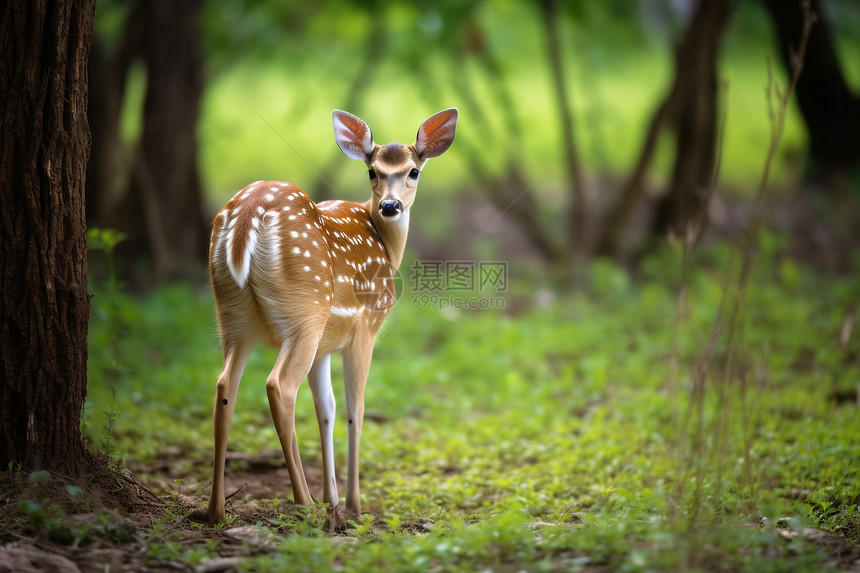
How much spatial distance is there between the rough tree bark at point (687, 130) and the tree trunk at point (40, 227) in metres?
8.91

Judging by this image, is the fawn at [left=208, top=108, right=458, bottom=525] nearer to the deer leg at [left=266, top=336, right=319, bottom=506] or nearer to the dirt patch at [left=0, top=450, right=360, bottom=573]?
the deer leg at [left=266, top=336, right=319, bottom=506]

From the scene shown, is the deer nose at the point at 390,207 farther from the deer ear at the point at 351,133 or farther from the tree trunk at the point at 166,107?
the tree trunk at the point at 166,107

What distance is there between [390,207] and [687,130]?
8.62 m

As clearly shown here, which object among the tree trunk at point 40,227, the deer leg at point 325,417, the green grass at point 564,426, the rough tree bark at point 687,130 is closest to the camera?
the green grass at point 564,426

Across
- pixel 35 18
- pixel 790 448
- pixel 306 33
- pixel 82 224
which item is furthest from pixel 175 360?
pixel 306 33

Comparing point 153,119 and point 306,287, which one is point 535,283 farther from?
point 306,287

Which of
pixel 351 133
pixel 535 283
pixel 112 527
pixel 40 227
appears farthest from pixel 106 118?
pixel 112 527

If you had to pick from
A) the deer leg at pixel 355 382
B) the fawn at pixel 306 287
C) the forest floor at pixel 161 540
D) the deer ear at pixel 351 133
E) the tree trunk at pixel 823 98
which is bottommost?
the forest floor at pixel 161 540

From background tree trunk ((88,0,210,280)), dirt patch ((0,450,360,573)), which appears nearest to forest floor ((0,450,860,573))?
dirt patch ((0,450,360,573))

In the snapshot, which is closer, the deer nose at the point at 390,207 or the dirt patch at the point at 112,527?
the dirt patch at the point at 112,527

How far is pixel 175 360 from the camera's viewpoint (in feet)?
25.1

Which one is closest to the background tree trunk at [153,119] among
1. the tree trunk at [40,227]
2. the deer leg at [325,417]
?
the deer leg at [325,417]

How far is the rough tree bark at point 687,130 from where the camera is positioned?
36.4ft

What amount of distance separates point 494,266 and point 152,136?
5.43 metres
